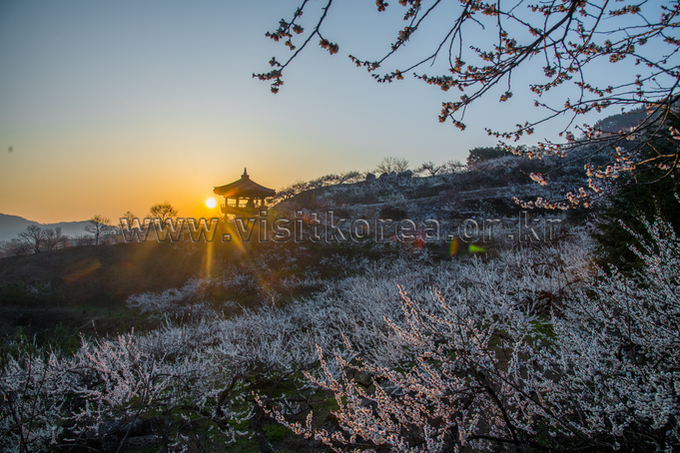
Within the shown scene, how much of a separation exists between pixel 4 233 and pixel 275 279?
217m

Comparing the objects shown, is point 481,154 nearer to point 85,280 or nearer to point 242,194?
point 242,194

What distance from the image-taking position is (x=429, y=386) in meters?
2.87

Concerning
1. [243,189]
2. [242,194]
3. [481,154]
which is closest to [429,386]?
[243,189]

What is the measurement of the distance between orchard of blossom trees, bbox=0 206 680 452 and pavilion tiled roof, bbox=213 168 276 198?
54.5ft

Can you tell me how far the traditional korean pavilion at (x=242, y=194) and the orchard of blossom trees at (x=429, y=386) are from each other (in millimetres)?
16662

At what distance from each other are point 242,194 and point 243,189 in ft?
2.04

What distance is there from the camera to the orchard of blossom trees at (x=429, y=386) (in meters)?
2.16

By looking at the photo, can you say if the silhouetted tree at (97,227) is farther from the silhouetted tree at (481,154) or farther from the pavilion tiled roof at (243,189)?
the silhouetted tree at (481,154)

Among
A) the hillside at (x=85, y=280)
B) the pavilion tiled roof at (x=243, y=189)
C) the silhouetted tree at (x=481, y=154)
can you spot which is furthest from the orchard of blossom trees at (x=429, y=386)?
the silhouetted tree at (x=481, y=154)

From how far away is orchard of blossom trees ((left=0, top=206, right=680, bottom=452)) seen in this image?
216cm

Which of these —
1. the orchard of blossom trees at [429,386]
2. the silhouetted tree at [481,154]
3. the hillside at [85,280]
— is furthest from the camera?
the silhouetted tree at [481,154]

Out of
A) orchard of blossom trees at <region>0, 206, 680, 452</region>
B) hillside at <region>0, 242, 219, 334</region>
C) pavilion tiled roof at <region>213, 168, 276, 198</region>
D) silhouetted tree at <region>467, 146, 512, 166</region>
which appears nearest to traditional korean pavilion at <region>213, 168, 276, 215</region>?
pavilion tiled roof at <region>213, 168, 276, 198</region>

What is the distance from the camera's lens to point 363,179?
39.9 meters

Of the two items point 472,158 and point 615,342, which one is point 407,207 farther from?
point 615,342
